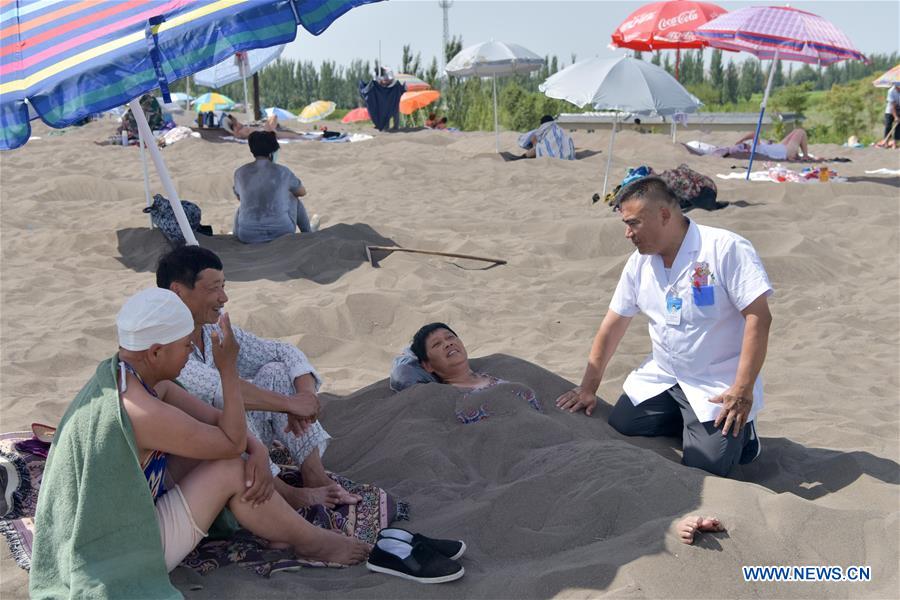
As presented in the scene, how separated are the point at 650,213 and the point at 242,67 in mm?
13698

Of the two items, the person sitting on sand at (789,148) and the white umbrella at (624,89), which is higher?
the white umbrella at (624,89)

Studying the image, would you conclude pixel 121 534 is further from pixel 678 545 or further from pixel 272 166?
pixel 272 166

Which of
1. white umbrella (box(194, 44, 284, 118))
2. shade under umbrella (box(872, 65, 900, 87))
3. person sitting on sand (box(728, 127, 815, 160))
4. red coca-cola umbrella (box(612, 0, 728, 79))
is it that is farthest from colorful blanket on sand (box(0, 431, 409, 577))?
shade under umbrella (box(872, 65, 900, 87))

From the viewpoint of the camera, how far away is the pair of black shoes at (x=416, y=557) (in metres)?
2.85

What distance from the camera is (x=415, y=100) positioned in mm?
21703

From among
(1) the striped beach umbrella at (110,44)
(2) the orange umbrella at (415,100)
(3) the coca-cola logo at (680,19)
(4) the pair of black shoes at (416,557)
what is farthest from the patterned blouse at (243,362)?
(2) the orange umbrella at (415,100)

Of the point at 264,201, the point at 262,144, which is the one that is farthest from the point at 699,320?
the point at 264,201

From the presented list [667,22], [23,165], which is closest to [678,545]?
[23,165]

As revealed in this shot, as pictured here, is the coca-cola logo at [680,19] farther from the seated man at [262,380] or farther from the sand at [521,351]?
the seated man at [262,380]

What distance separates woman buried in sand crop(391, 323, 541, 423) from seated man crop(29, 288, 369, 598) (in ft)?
5.80

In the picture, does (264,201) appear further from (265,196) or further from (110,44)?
(110,44)

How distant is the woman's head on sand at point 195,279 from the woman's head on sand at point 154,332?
64cm

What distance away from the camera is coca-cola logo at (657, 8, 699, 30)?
1574 centimetres
